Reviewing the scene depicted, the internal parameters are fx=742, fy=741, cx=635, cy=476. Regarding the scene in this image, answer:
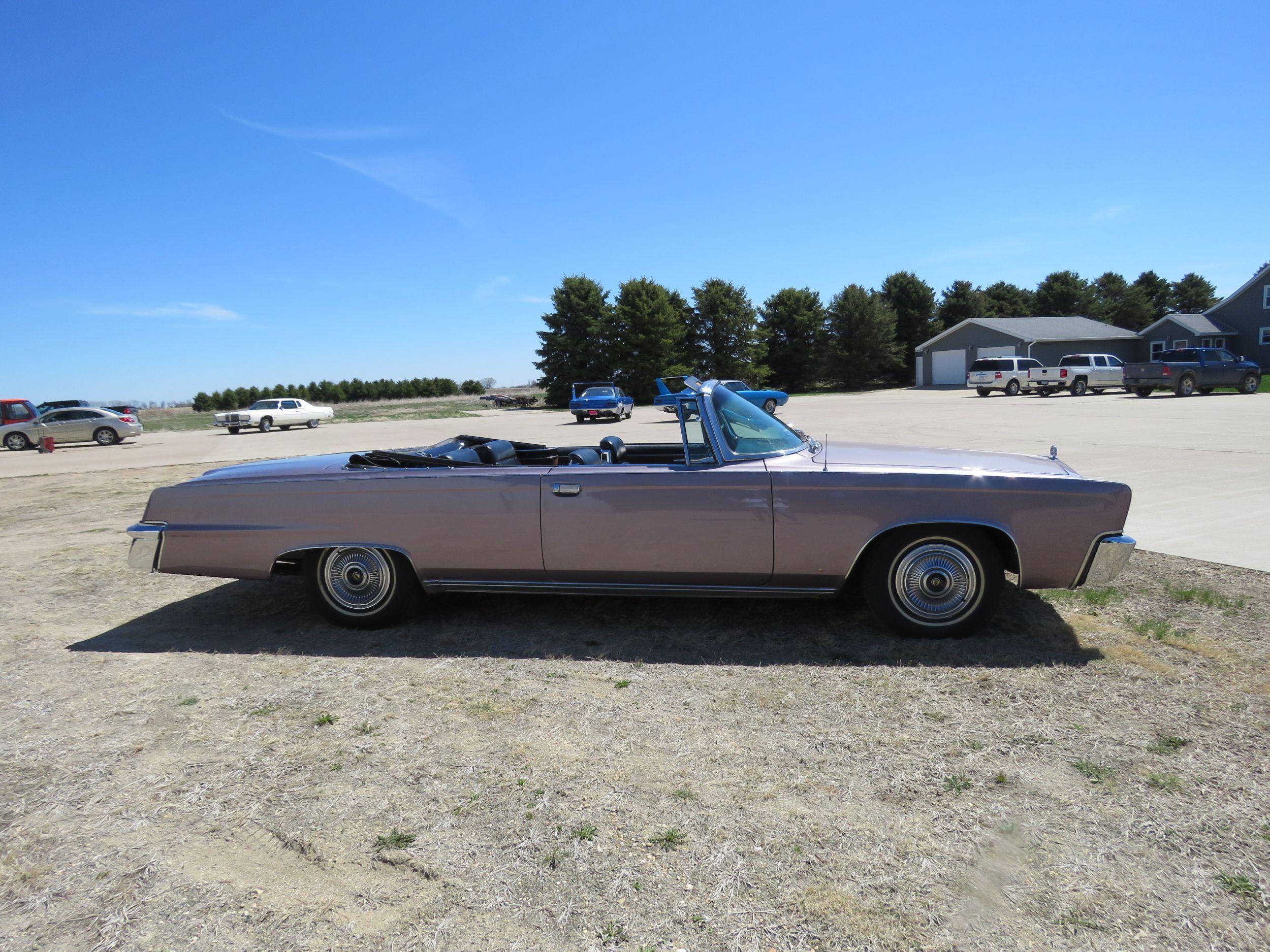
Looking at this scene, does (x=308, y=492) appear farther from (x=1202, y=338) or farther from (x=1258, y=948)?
(x=1202, y=338)

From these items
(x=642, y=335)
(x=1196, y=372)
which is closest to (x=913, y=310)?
(x=642, y=335)

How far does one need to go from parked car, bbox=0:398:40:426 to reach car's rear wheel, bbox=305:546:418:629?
2700 centimetres

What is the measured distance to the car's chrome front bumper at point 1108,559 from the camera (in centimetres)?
370

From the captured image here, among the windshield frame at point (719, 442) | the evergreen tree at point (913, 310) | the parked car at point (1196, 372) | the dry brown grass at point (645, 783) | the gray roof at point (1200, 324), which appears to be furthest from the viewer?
the evergreen tree at point (913, 310)

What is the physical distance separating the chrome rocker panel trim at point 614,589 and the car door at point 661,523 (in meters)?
0.03

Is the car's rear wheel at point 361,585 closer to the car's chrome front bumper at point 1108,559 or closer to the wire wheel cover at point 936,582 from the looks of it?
the wire wheel cover at point 936,582

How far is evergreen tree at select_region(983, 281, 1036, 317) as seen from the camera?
222 ft

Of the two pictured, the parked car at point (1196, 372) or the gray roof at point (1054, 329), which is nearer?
the parked car at point (1196, 372)

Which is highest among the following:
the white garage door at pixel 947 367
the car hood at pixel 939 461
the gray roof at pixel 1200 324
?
the gray roof at pixel 1200 324

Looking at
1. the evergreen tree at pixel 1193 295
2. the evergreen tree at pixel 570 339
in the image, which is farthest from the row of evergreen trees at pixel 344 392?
the evergreen tree at pixel 1193 295

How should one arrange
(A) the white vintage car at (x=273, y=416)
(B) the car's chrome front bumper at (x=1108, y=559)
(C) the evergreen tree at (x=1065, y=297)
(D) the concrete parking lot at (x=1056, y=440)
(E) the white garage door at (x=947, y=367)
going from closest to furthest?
(B) the car's chrome front bumper at (x=1108, y=559), (D) the concrete parking lot at (x=1056, y=440), (A) the white vintage car at (x=273, y=416), (E) the white garage door at (x=947, y=367), (C) the evergreen tree at (x=1065, y=297)

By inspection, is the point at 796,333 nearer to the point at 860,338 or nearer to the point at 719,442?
the point at 860,338

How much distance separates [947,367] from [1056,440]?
4048 cm

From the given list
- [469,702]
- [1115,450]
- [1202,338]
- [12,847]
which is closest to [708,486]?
[469,702]
